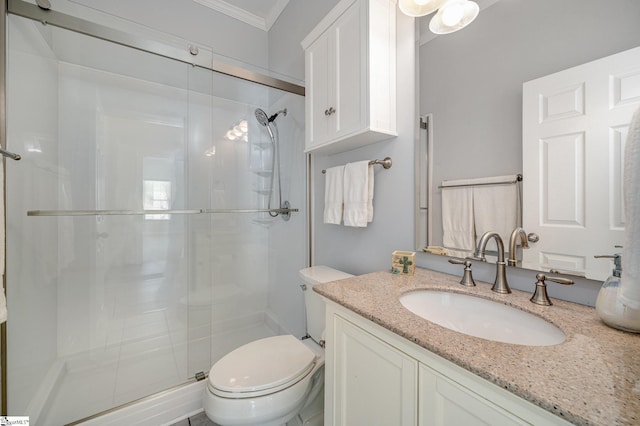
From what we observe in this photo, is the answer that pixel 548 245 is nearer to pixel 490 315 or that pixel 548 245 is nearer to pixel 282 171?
pixel 490 315

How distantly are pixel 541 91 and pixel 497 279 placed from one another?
62cm

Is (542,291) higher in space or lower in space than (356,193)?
lower

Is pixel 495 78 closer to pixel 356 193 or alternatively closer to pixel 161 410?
pixel 356 193

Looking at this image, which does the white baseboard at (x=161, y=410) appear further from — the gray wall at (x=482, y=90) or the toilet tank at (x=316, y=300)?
the gray wall at (x=482, y=90)

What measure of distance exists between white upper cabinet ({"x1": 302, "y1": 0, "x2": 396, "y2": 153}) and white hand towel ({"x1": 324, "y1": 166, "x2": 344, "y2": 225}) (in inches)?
6.8

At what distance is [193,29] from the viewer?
78.4 inches

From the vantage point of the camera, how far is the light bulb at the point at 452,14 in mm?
965

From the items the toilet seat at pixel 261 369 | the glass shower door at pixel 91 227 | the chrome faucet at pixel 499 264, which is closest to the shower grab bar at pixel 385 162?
the chrome faucet at pixel 499 264

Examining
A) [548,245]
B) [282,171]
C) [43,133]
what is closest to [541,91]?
[548,245]

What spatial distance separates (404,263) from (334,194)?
581mm

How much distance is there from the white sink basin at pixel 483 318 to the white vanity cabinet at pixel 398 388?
23cm

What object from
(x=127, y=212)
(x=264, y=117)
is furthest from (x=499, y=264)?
(x=127, y=212)

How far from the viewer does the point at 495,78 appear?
2.92 feet

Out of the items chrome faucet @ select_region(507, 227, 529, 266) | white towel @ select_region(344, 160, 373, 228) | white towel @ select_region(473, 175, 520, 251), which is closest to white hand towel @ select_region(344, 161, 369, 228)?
white towel @ select_region(344, 160, 373, 228)
